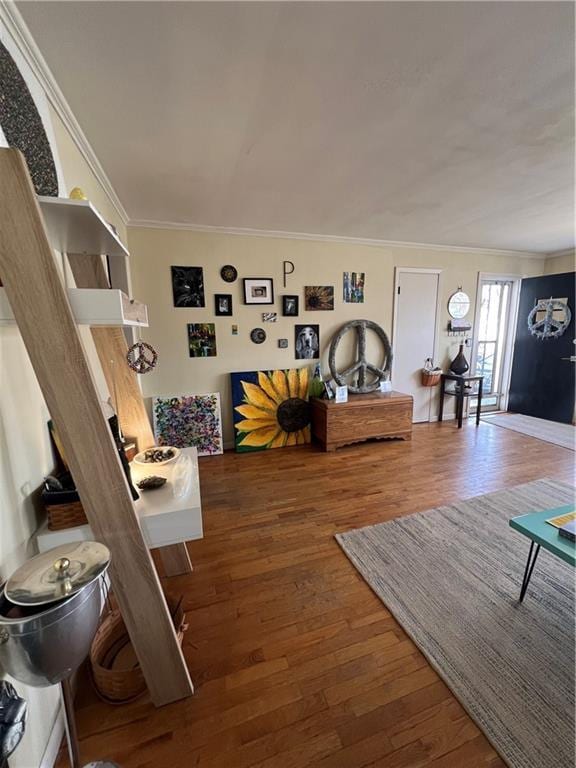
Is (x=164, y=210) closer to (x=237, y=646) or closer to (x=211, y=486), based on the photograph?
(x=211, y=486)

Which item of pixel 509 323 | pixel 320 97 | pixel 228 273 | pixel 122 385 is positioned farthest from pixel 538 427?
pixel 122 385

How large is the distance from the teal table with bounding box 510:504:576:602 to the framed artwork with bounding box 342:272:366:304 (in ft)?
9.43

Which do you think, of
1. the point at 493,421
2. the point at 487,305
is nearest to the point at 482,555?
the point at 493,421

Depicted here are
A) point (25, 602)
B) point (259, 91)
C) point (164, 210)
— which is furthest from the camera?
point (164, 210)

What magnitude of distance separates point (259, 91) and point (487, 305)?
4.78 m

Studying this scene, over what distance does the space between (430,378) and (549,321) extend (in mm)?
2019

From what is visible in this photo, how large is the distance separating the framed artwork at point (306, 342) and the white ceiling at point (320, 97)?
144cm

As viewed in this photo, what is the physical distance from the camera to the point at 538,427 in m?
4.29

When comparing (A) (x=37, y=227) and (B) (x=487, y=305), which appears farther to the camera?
(B) (x=487, y=305)

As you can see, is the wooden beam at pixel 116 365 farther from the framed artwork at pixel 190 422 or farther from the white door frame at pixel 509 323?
the white door frame at pixel 509 323

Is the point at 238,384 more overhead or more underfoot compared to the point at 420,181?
more underfoot

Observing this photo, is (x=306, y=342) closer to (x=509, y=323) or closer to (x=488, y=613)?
(x=488, y=613)

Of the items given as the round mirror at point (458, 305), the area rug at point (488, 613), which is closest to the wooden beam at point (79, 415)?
the area rug at point (488, 613)

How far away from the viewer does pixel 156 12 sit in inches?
40.4
